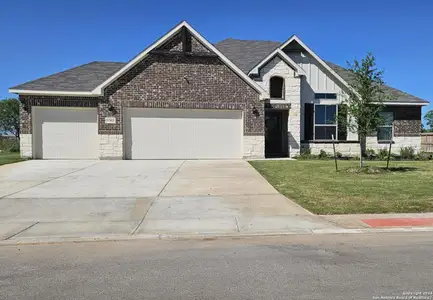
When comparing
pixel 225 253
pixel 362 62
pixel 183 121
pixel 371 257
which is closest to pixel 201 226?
pixel 225 253

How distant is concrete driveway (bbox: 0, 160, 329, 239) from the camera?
268 inches

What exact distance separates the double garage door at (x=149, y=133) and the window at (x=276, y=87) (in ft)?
9.48

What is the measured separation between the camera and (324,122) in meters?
21.5

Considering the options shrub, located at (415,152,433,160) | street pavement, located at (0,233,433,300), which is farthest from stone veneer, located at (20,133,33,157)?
shrub, located at (415,152,433,160)

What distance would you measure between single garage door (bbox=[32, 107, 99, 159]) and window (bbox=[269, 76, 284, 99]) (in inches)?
389

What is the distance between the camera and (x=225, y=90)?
19031 mm

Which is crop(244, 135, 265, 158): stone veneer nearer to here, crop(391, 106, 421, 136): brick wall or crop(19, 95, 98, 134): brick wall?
crop(19, 95, 98, 134): brick wall

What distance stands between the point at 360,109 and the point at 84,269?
39.9 ft

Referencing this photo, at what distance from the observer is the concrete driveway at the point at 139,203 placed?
6.81m

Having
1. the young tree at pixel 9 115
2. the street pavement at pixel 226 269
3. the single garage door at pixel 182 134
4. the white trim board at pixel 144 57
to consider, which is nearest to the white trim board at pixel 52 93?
the white trim board at pixel 144 57

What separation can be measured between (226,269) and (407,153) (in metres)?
21.0

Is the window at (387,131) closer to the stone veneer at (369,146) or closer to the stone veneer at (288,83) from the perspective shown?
the stone veneer at (369,146)

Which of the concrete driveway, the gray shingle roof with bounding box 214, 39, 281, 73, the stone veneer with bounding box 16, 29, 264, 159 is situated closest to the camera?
the concrete driveway

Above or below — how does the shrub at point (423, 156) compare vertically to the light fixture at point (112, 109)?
below
